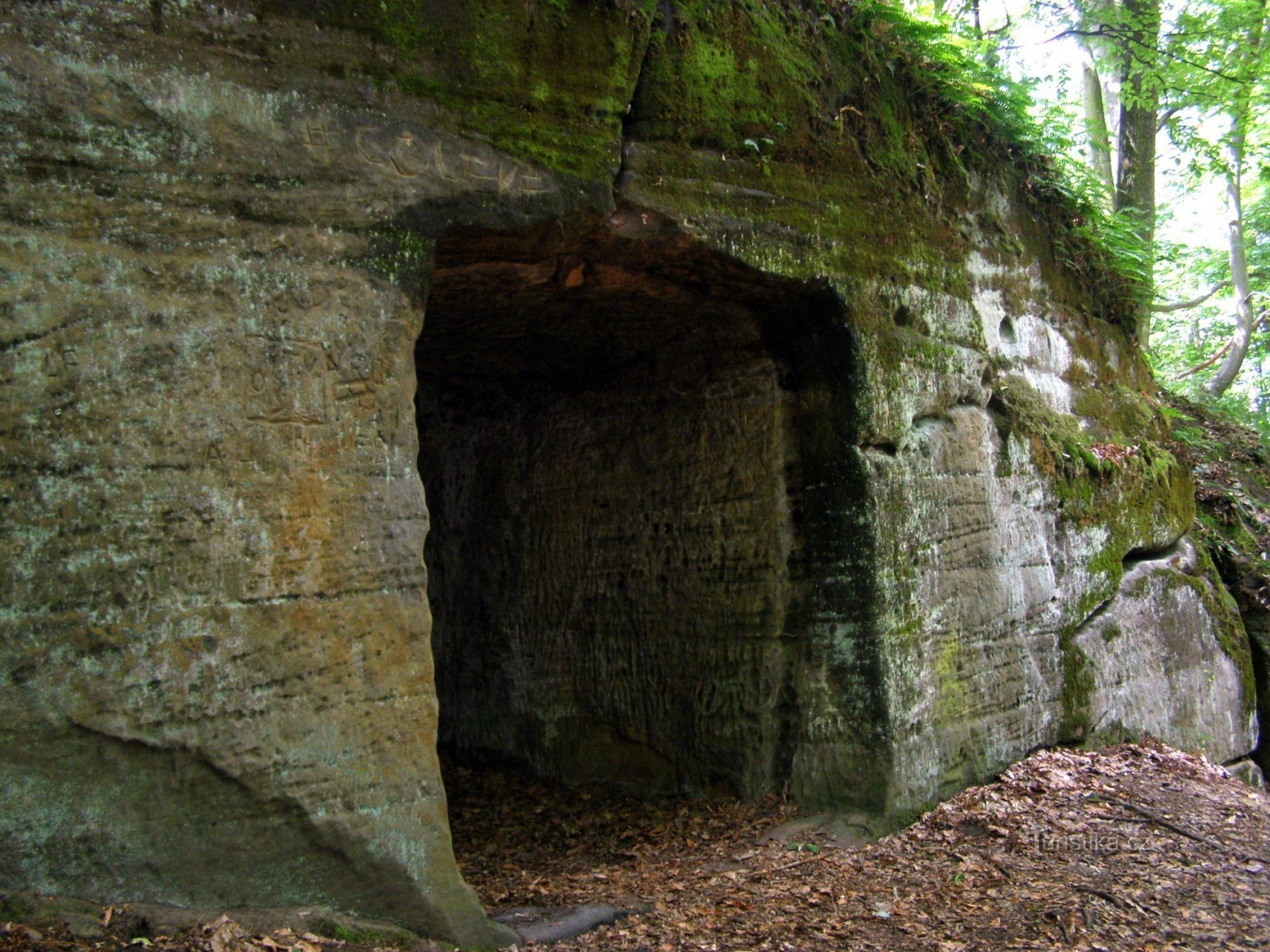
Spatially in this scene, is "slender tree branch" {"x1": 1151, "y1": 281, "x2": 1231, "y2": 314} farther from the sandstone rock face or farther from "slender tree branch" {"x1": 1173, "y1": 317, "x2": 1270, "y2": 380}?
the sandstone rock face

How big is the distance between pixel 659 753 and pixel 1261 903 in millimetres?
2737

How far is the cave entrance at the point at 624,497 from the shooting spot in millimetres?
4777

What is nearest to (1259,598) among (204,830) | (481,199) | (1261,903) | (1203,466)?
(1203,466)

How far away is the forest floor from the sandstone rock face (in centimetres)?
22

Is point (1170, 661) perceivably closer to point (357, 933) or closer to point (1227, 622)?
point (1227, 622)

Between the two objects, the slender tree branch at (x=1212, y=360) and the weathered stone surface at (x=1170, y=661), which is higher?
the slender tree branch at (x=1212, y=360)

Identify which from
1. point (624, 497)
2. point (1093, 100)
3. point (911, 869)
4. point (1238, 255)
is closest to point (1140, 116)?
point (1093, 100)

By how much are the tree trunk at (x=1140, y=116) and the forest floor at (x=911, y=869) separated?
15.6 feet

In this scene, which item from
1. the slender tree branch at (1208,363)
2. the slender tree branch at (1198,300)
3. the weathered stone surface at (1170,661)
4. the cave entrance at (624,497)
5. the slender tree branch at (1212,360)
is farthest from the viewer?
the slender tree branch at (1208,363)

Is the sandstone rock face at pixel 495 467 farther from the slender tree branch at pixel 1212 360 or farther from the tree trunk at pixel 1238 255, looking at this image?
the slender tree branch at pixel 1212 360

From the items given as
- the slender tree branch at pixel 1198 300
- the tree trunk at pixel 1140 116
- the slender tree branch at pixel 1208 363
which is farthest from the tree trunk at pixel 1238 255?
the slender tree branch at pixel 1208 363

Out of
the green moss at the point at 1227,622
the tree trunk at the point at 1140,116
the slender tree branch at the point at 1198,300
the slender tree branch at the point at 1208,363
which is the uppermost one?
the tree trunk at the point at 1140,116

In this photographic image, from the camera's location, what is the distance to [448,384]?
20.7 feet

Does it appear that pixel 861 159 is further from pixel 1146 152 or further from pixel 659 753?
pixel 1146 152
